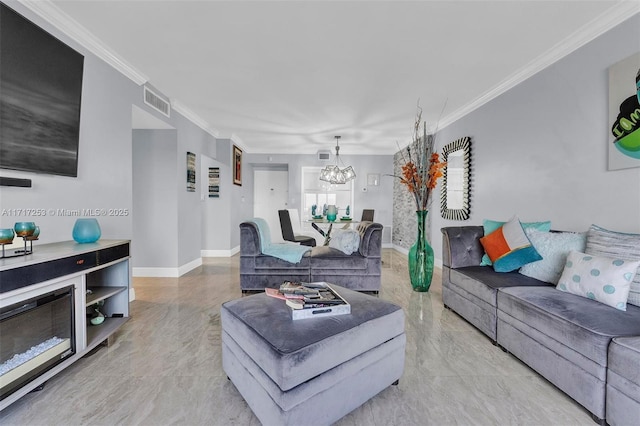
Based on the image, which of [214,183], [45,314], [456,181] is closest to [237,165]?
[214,183]

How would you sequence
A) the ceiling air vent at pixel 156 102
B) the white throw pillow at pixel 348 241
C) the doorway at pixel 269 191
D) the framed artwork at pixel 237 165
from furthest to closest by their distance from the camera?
the doorway at pixel 269 191
the framed artwork at pixel 237 165
the white throw pillow at pixel 348 241
the ceiling air vent at pixel 156 102

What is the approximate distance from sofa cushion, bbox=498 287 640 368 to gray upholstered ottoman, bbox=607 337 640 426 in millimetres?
49

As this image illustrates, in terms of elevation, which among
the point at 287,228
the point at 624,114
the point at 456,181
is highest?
the point at 624,114

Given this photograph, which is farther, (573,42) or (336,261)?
(336,261)

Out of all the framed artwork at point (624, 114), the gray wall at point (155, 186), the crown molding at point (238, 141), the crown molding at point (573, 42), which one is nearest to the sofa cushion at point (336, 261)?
the gray wall at point (155, 186)

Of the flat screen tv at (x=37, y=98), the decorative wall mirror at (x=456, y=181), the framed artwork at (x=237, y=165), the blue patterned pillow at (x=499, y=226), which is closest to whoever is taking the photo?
the flat screen tv at (x=37, y=98)

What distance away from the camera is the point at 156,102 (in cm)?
332

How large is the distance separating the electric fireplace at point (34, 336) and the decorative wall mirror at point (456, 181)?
424 centimetres

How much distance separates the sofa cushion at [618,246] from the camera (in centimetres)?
162

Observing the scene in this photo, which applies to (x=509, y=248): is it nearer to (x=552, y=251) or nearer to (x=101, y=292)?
(x=552, y=251)

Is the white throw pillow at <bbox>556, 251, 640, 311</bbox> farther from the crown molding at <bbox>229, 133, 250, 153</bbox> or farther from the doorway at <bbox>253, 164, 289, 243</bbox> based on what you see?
the doorway at <bbox>253, 164, 289, 243</bbox>

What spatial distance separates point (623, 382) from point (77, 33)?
4.03 metres

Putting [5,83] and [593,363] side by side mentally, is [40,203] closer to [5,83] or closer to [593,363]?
[5,83]

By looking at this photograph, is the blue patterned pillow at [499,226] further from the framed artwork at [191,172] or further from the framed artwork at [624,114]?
the framed artwork at [191,172]
